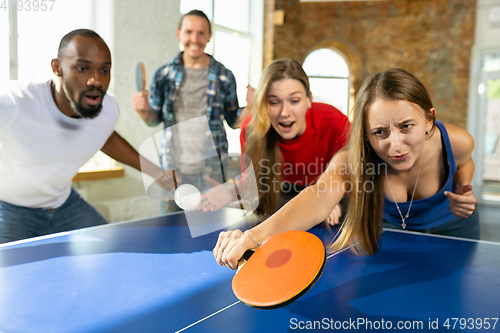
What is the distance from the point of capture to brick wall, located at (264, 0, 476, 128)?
640 centimetres

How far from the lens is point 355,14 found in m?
6.99

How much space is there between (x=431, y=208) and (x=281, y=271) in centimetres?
120

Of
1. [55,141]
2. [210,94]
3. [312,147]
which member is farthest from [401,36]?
[55,141]

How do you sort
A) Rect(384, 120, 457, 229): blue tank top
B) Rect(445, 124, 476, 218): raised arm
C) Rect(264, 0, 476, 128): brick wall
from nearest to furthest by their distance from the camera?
Rect(445, 124, 476, 218): raised arm → Rect(384, 120, 457, 229): blue tank top → Rect(264, 0, 476, 128): brick wall

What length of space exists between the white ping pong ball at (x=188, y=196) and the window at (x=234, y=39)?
311 cm

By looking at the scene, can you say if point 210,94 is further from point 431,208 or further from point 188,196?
point 431,208

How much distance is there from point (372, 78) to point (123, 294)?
3.82 feet

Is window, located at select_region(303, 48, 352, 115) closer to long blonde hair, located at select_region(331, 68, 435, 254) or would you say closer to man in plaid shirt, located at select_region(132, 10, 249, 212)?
man in plaid shirt, located at select_region(132, 10, 249, 212)

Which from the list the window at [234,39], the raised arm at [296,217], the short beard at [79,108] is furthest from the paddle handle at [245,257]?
the window at [234,39]

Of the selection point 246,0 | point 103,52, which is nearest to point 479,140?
point 246,0

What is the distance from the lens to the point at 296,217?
4.44 feet

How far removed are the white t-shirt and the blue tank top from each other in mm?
1653

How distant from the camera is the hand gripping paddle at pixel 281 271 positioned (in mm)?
837

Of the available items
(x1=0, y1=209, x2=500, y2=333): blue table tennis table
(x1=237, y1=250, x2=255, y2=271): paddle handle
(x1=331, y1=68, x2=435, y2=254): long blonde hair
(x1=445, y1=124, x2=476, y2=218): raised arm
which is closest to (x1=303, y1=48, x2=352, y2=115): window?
(x1=445, y1=124, x2=476, y2=218): raised arm
